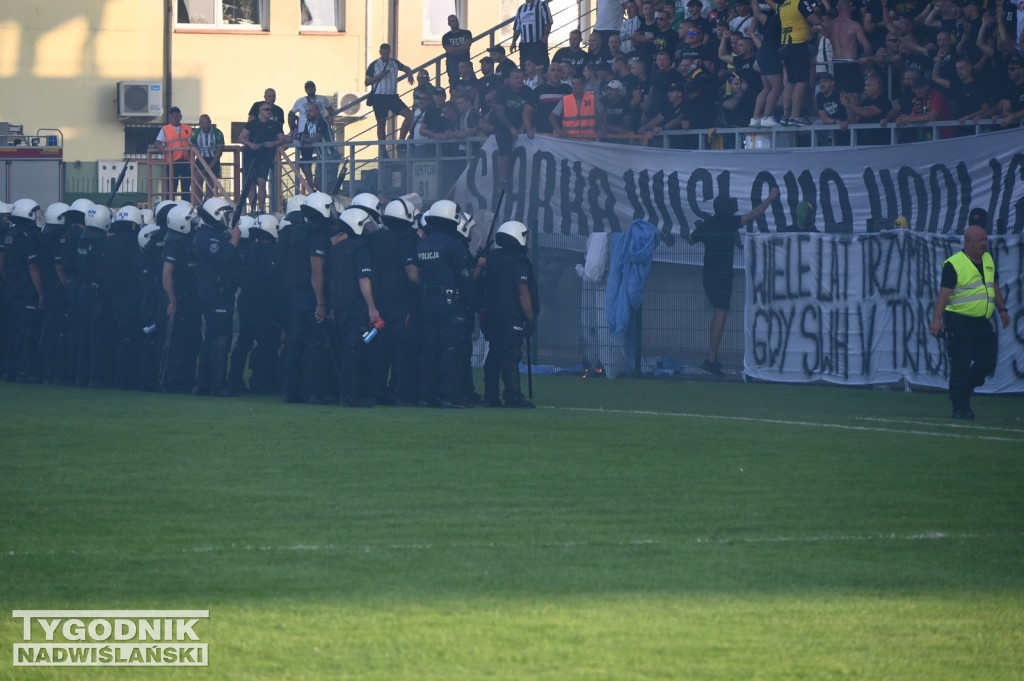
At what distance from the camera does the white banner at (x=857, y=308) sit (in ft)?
54.6

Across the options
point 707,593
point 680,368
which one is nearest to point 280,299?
point 680,368

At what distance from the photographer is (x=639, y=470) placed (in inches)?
423

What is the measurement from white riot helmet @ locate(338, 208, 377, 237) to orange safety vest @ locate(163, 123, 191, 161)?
1321cm

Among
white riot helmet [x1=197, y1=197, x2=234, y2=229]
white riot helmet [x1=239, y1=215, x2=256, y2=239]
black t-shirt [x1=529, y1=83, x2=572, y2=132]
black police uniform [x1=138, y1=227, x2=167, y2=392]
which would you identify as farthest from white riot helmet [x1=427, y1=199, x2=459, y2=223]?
black t-shirt [x1=529, y1=83, x2=572, y2=132]

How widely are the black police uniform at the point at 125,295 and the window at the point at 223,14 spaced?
19.7 metres

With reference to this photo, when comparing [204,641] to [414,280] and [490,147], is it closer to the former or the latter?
[414,280]

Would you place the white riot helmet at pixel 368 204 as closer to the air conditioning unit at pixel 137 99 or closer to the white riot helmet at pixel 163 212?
the white riot helmet at pixel 163 212

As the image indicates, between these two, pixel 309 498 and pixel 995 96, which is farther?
pixel 995 96

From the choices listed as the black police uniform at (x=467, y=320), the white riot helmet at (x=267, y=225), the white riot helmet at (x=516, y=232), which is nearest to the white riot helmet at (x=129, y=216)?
the white riot helmet at (x=267, y=225)

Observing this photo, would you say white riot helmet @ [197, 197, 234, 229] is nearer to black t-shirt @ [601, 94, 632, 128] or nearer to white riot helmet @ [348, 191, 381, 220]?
white riot helmet @ [348, 191, 381, 220]

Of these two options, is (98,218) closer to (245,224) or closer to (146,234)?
(146,234)

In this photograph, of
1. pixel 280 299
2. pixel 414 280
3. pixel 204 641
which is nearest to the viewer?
pixel 204 641

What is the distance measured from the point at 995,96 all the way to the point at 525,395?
6.42m

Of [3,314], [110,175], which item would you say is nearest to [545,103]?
[3,314]
